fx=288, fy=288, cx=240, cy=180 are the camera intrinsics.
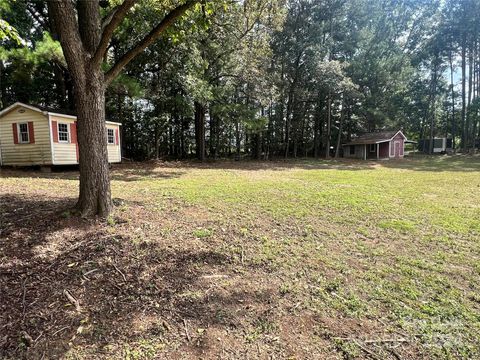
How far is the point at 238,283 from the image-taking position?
3.31 m

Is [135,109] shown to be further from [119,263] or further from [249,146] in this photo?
[119,263]

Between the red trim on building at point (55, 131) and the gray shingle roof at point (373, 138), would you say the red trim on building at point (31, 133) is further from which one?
the gray shingle roof at point (373, 138)

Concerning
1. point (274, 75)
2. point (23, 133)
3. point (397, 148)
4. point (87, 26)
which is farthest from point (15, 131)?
point (397, 148)

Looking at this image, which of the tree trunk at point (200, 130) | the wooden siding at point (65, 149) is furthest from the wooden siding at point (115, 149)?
the tree trunk at point (200, 130)

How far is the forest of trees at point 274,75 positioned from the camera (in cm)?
1609

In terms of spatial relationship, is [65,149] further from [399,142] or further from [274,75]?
[399,142]

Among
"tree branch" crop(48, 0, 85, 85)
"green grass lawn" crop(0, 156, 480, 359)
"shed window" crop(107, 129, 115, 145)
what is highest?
"tree branch" crop(48, 0, 85, 85)

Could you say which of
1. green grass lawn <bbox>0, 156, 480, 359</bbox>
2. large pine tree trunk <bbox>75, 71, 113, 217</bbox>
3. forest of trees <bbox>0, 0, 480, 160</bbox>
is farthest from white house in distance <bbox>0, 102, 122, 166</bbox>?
large pine tree trunk <bbox>75, 71, 113, 217</bbox>

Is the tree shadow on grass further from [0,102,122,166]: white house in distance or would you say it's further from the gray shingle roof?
the gray shingle roof

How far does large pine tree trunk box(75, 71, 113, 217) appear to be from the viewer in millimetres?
4344

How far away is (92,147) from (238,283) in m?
3.01

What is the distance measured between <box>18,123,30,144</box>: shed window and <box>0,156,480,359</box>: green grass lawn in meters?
8.64

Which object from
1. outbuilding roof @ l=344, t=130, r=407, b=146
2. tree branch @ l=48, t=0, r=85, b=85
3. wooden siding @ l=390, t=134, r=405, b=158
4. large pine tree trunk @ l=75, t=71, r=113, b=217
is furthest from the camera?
wooden siding @ l=390, t=134, r=405, b=158

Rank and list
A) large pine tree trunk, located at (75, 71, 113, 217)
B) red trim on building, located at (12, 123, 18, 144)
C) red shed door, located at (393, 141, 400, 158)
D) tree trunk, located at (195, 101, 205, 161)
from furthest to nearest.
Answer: red shed door, located at (393, 141, 400, 158) → tree trunk, located at (195, 101, 205, 161) → red trim on building, located at (12, 123, 18, 144) → large pine tree trunk, located at (75, 71, 113, 217)
